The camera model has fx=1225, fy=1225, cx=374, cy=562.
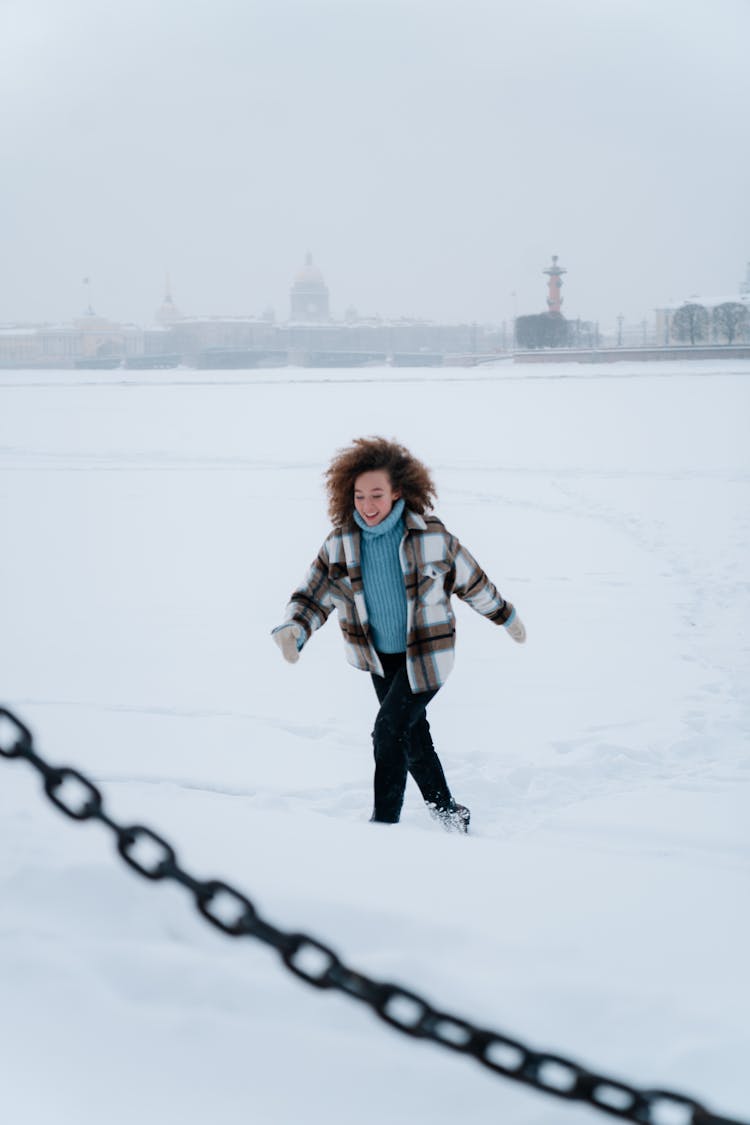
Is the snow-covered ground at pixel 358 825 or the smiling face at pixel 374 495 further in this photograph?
the smiling face at pixel 374 495

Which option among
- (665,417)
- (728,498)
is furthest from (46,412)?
(728,498)

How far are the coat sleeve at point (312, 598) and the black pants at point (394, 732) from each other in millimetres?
214

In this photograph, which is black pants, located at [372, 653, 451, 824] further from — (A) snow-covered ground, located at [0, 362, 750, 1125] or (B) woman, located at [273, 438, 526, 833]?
(A) snow-covered ground, located at [0, 362, 750, 1125]

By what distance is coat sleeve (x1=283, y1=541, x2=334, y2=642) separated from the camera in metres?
3.42

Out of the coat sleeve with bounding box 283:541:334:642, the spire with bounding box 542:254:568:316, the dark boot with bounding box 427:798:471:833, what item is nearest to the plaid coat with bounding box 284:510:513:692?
the coat sleeve with bounding box 283:541:334:642

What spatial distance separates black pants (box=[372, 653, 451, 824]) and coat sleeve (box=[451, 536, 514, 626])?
267 mm

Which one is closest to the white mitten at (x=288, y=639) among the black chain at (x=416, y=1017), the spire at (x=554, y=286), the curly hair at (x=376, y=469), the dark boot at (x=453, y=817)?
the curly hair at (x=376, y=469)

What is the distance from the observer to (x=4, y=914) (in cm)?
232

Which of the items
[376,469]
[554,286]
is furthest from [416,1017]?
[554,286]

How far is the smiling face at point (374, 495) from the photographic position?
3262 millimetres

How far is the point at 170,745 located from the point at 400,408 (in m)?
22.9

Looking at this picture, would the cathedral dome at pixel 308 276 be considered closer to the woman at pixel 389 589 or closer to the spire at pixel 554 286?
the spire at pixel 554 286

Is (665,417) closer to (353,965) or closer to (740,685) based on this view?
(740,685)

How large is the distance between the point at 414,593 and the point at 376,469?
348 millimetres
